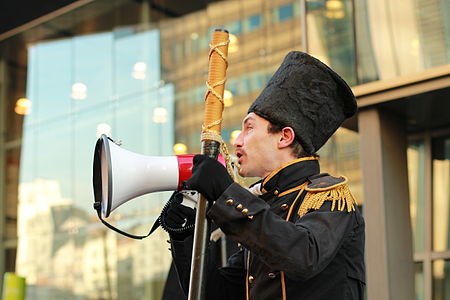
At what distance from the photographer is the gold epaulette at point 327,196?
8.13 ft

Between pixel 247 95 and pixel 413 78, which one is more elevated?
pixel 247 95

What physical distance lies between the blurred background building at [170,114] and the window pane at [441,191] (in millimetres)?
15

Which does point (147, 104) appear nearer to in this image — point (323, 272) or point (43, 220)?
point (43, 220)

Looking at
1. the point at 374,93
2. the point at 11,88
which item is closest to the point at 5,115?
the point at 11,88

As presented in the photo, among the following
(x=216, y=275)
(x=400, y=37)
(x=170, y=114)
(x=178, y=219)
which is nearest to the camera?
(x=178, y=219)

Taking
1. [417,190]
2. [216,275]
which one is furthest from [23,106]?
[216,275]

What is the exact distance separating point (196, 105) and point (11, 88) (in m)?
5.35

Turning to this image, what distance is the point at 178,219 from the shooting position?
2.80m

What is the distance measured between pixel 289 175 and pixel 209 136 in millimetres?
313

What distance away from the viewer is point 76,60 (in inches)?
578

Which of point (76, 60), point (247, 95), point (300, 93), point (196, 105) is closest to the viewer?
point (300, 93)

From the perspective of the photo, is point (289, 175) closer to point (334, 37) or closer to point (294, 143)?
point (294, 143)

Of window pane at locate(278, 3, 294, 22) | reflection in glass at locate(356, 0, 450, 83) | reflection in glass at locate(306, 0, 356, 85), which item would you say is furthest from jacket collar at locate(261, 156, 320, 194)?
window pane at locate(278, 3, 294, 22)

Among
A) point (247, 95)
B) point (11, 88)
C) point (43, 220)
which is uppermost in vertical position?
point (11, 88)
